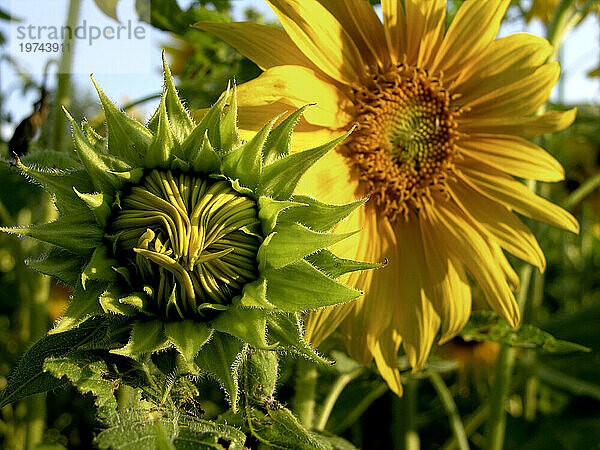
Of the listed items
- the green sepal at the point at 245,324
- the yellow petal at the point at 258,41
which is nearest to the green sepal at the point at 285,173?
the green sepal at the point at 245,324

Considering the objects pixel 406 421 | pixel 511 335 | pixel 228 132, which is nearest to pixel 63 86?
pixel 228 132

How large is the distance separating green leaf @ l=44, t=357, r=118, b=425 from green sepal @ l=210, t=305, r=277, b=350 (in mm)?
118

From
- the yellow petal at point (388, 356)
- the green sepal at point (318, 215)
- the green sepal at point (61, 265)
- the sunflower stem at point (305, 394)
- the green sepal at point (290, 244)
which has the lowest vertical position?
the sunflower stem at point (305, 394)

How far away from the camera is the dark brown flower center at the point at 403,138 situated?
99 cm

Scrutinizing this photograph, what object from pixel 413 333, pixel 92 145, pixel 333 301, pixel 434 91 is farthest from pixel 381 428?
pixel 92 145

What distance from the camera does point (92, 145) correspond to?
63 centimetres

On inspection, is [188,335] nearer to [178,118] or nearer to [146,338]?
[146,338]

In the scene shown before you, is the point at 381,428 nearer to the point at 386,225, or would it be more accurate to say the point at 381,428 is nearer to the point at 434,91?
the point at 386,225

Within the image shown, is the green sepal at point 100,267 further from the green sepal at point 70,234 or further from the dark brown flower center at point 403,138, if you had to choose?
the dark brown flower center at point 403,138

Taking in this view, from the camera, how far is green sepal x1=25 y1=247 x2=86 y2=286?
0.59 meters

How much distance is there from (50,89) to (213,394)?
769mm

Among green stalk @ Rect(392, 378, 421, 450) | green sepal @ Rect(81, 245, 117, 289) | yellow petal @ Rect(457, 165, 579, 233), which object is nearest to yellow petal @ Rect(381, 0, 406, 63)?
yellow petal @ Rect(457, 165, 579, 233)

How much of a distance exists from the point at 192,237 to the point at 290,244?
0.10 meters

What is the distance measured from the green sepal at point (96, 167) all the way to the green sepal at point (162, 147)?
0.12 ft
